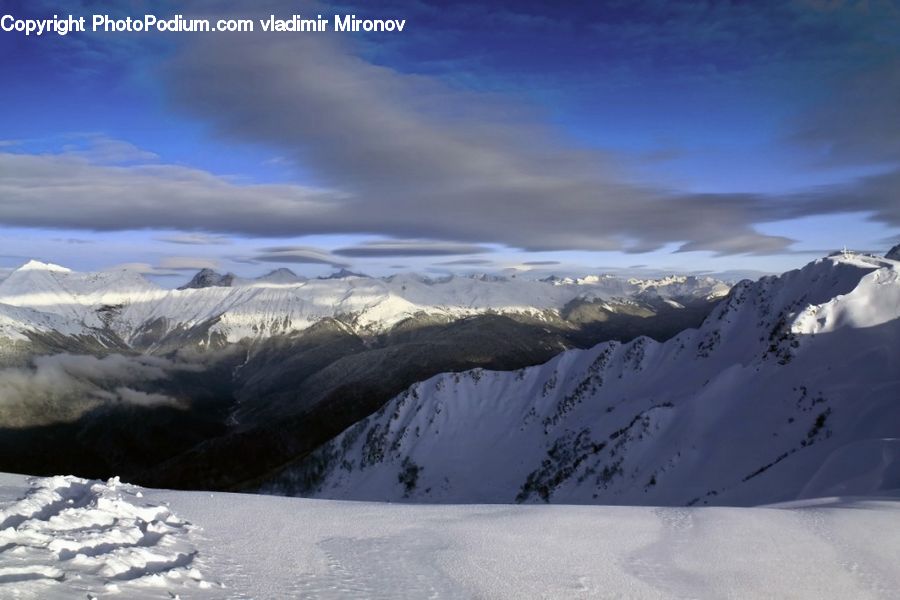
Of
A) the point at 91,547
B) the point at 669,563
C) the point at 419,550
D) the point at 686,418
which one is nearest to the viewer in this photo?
the point at 91,547

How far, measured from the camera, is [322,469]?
153m

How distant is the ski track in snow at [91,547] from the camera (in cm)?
1101

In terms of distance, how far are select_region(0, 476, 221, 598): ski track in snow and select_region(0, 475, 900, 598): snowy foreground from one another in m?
0.05

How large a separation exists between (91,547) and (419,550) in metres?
8.56

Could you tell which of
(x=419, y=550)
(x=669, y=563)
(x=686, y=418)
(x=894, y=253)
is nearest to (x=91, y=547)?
(x=419, y=550)

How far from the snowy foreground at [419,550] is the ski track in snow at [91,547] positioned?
0.16 ft

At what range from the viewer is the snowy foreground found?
1255 cm

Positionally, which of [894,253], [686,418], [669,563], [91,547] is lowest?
[686,418]

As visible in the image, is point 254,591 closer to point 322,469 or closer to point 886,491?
point 886,491

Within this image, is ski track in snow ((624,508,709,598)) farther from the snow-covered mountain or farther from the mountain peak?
the mountain peak

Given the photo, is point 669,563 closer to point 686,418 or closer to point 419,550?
point 419,550

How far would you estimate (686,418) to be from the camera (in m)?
72.8

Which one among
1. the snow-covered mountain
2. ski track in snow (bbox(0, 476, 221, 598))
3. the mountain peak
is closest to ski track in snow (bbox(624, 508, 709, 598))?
ski track in snow (bbox(0, 476, 221, 598))

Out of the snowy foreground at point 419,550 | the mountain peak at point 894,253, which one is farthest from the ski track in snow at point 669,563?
the mountain peak at point 894,253
